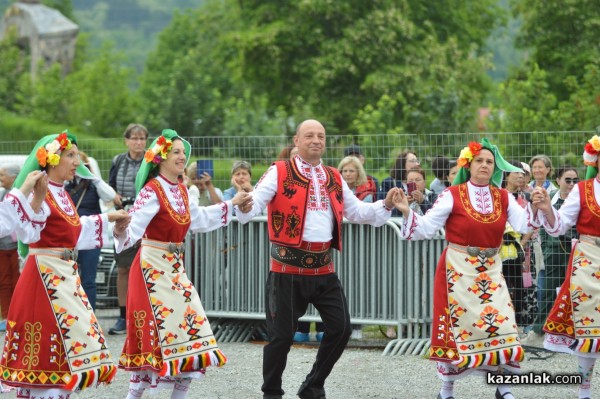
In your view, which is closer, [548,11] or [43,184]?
[43,184]

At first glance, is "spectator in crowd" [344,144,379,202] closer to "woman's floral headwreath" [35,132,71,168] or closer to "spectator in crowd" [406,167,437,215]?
"spectator in crowd" [406,167,437,215]

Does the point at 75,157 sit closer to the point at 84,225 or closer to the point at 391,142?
the point at 84,225

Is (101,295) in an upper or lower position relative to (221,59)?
lower

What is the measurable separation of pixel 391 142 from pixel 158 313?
3.76 m

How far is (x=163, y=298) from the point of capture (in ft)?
23.9

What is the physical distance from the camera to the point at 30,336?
6703 mm

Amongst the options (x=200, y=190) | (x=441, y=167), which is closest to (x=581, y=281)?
(x=441, y=167)

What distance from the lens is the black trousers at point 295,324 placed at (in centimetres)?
752

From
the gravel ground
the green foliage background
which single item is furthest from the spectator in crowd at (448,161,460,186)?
the green foliage background

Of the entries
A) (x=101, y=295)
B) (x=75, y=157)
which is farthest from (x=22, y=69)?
(x=75, y=157)

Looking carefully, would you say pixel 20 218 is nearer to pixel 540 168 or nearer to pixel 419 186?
pixel 419 186

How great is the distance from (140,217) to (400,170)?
3.30m

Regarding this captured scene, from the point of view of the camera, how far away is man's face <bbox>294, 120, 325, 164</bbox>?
7.64 meters

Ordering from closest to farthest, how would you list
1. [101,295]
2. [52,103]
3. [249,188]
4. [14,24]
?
[249,188]
[101,295]
[52,103]
[14,24]
